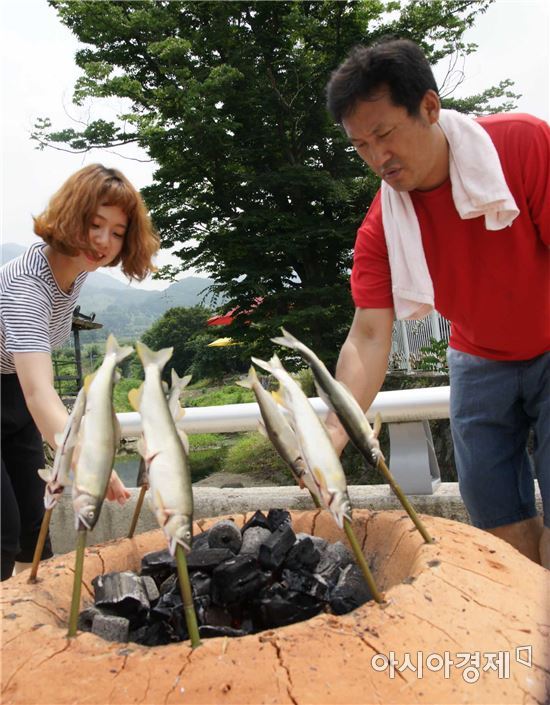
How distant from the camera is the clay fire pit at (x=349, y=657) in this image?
89 centimetres

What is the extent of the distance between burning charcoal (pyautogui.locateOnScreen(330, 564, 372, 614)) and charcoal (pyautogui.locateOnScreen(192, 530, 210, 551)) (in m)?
0.37

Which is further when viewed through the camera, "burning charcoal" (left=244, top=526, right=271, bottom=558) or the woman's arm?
the woman's arm

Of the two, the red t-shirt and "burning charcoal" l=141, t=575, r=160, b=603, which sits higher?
the red t-shirt

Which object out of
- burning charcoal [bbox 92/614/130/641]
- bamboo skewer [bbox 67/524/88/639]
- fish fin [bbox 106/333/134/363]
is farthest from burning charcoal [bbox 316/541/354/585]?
fish fin [bbox 106/333/134/363]

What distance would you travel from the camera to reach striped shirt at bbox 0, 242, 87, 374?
5.90 ft

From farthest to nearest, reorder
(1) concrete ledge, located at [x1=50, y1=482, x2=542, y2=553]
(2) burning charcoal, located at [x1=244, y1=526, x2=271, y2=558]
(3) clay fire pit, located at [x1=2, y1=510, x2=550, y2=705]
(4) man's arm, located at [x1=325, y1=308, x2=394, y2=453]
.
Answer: (1) concrete ledge, located at [x1=50, y1=482, x2=542, y2=553] → (4) man's arm, located at [x1=325, y1=308, x2=394, y2=453] → (2) burning charcoal, located at [x1=244, y1=526, x2=271, y2=558] → (3) clay fire pit, located at [x1=2, y1=510, x2=550, y2=705]

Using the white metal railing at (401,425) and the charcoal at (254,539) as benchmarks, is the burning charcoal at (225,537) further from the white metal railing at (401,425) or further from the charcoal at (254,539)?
the white metal railing at (401,425)

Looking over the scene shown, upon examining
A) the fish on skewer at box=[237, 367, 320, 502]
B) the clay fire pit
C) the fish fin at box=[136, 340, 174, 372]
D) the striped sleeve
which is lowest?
the clay fire pit

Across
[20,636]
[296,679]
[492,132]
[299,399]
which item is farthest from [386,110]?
[20,636]

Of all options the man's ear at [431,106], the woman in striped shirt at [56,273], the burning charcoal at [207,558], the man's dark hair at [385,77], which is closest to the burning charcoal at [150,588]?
the burning charcoal at [207,558]

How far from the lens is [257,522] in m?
1.66

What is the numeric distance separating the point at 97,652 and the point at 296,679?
0.35m

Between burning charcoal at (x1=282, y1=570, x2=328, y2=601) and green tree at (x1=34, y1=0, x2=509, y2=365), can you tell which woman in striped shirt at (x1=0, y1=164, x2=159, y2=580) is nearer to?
burning charcoal at (x1=282, y1=570, x2=328, y2=601)

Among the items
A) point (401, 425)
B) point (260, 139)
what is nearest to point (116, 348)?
point (401, 425)
